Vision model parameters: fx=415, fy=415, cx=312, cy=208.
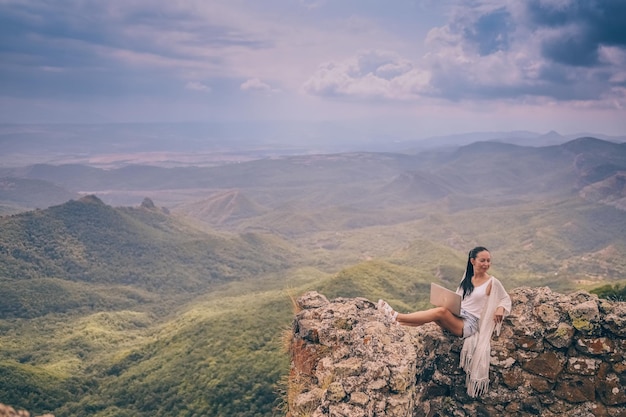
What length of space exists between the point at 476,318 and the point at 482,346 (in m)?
0.91

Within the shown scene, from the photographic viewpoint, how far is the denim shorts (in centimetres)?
1369

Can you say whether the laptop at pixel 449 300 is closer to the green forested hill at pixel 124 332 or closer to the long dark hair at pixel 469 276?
the long dark hair at pixel 469 276

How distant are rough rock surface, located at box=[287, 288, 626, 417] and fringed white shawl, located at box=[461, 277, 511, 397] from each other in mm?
450

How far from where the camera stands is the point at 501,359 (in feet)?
44.5

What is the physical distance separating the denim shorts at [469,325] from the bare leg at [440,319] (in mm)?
131

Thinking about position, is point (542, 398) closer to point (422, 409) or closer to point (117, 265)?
point (422, 409)

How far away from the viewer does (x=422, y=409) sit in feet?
44.0

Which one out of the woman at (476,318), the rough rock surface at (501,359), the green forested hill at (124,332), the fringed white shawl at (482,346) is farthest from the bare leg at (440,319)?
the green forested hill at (124,332)

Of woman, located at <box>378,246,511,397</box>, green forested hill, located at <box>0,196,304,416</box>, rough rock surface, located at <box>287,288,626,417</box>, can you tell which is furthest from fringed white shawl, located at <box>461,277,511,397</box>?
green forested hill, located at <box>0,196,304,416</box>

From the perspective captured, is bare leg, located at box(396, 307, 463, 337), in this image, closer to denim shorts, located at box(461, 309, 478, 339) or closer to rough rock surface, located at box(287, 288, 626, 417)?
denim shorts, located at box(461, 309, 478, 339)

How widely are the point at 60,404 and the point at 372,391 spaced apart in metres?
67.9

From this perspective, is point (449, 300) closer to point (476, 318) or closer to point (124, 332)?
point (476, 318)

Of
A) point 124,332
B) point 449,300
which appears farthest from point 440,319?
point 124,332

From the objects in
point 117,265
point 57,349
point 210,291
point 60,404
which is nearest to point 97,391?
point 60,404
